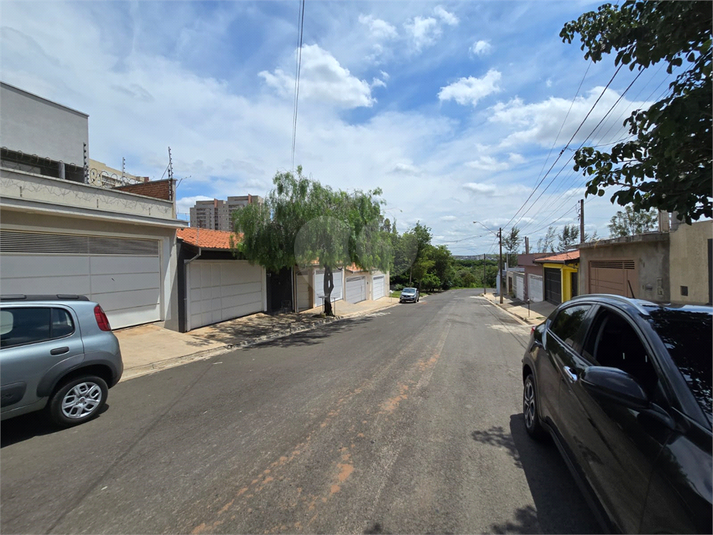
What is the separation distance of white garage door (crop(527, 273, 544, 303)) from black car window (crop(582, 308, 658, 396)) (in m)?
25.8

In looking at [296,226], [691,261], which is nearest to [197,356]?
[296,226]

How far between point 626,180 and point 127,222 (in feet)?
35.8

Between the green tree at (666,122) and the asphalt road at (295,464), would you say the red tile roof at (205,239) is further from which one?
the green tree at (666,122)

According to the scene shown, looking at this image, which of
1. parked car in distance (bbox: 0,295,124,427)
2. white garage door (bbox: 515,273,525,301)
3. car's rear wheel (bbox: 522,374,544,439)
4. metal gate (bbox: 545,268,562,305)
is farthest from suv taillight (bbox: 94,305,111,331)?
white garage door (bbox: 515,273,525,301)

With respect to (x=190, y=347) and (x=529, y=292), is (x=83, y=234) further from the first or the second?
(x=529, y=292)

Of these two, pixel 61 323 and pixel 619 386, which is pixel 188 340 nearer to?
pixel 61 323

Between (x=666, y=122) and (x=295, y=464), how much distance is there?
167 inches

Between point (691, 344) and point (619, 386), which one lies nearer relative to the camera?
point (619, 386)

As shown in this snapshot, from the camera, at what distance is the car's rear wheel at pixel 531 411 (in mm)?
3717

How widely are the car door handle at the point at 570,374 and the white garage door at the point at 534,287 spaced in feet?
84.8

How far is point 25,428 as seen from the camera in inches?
172

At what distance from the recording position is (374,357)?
8055 mm

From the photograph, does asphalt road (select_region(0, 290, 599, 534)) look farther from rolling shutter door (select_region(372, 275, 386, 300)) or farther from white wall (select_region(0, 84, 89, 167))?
rolling shutter door (select_region(372, 275, 386, 300))

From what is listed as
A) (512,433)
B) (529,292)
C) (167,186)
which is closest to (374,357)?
(512,433)
